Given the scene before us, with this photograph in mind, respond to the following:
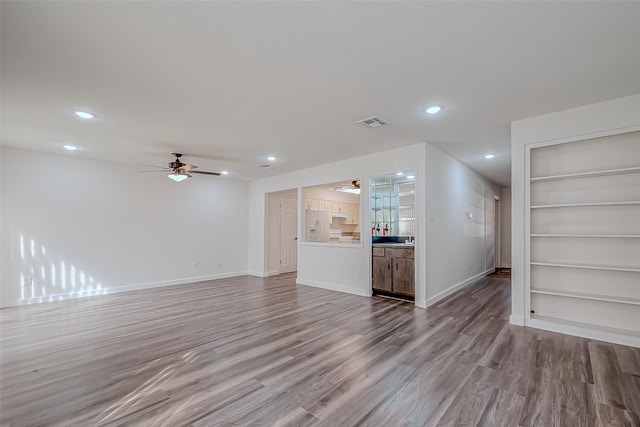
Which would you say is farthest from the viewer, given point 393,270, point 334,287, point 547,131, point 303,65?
point 334,287

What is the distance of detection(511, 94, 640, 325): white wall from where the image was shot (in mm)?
3043

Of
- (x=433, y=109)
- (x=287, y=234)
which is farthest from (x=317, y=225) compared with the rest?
Result: (x=433, y=109)

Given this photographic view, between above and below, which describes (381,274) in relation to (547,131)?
below

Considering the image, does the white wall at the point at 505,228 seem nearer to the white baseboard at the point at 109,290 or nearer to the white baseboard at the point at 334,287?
the white baseboard at the point at 334,287

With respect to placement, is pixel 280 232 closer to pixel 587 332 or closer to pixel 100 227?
pixel 100 227

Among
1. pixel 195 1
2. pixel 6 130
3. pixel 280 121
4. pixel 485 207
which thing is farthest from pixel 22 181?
pixel 485 207

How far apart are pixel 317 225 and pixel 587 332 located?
557 centimetres

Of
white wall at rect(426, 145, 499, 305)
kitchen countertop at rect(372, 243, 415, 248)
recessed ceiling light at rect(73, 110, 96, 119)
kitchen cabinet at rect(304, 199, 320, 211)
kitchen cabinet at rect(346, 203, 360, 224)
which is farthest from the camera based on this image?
kitchen cabinet at rect(346, 203, 360, 224)

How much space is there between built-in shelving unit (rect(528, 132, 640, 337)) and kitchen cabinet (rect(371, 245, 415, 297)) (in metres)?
1.68

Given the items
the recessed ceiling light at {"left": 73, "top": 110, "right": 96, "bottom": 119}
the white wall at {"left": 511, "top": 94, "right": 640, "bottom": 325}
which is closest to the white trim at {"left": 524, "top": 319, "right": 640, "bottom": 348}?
the white wall at {"left": 511, "top": 94, "right": 640, "bottom": 325}

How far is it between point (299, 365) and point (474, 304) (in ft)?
11.2

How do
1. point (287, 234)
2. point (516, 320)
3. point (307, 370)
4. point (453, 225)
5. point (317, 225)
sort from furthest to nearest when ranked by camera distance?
point (287, 234) < point (317, 225) < point (453, 225) < point (516, 320) < point (307, 370)

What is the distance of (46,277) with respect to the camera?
5.11 metres

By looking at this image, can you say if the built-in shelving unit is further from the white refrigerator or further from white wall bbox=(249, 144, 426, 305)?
the white refrigerator
